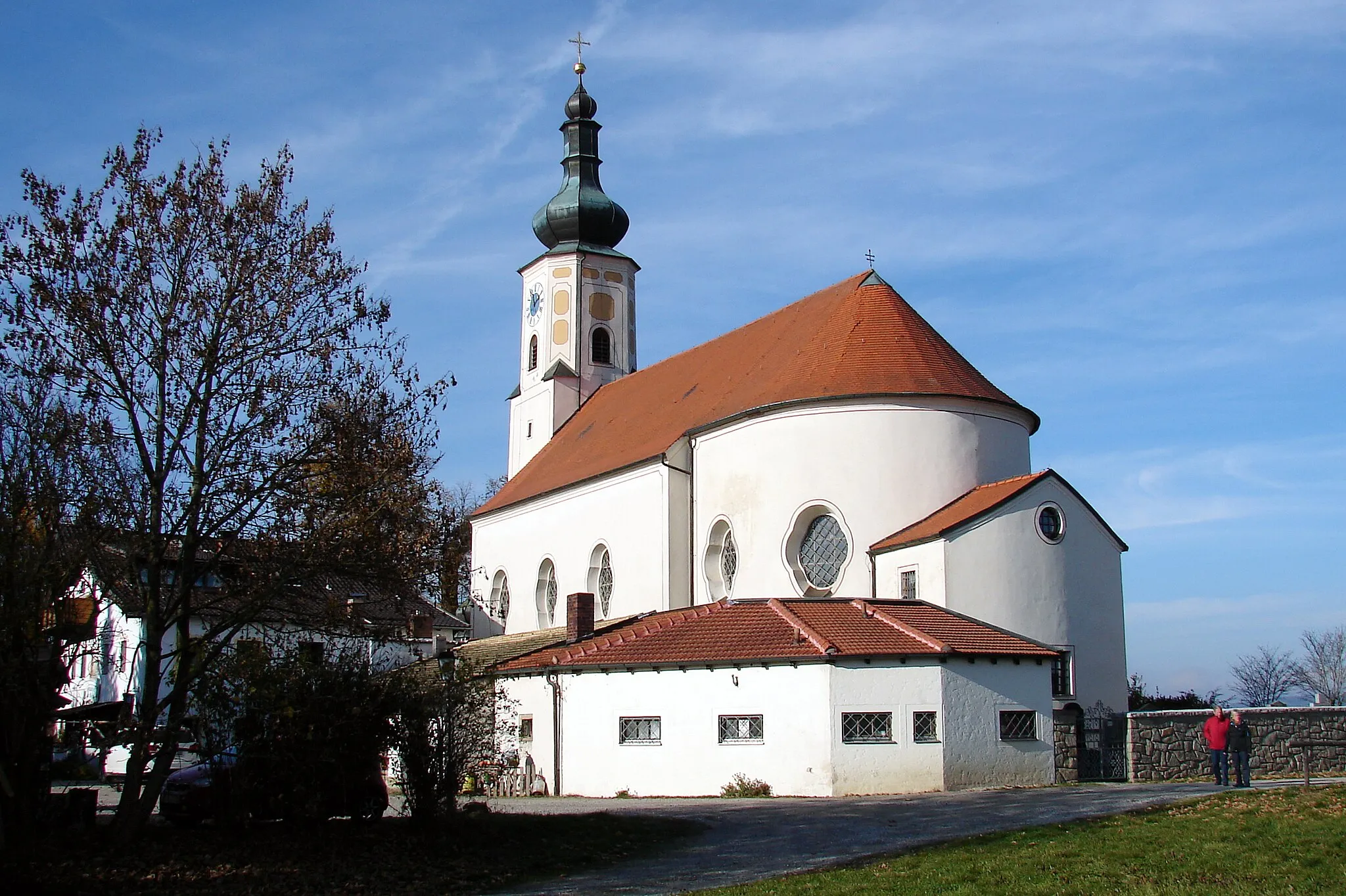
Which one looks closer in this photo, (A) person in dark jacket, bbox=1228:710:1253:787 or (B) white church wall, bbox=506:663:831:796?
(A) person in dark jacket, bbox=1228:710:1253:787

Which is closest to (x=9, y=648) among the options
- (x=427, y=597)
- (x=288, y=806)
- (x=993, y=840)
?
(x=288, y=806)

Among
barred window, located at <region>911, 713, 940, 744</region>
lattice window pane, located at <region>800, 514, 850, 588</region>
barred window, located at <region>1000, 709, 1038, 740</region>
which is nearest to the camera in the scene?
barred window, located at <region>911, 713, 940, 744</region>

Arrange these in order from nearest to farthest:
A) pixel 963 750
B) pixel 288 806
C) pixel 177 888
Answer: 1. pixel 177 888
2. pixel 288 806
3. pixel 963 750

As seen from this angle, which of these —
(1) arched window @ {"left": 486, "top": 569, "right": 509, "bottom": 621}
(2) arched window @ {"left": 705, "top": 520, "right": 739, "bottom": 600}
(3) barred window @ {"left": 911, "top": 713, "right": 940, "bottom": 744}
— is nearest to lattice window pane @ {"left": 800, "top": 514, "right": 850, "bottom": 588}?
(2) arched window @ {"left": 705, "top": 520, "right": 739, "bottom": 600}

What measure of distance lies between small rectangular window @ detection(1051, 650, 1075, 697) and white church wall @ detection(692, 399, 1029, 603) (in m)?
4.00

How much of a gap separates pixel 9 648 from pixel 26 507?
1388mm

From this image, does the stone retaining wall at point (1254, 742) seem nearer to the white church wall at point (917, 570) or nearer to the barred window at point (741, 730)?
the white church wall at point (917, 570)

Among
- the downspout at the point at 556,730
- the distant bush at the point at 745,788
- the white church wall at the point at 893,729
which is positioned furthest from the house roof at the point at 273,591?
the downspout at the point at 556,730

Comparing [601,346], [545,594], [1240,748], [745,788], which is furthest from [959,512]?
[601,346]

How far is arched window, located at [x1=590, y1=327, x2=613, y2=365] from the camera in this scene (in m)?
48.7

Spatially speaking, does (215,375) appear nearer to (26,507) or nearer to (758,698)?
(26,507)

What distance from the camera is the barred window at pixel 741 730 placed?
23.0 m

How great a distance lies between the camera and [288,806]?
14.2m

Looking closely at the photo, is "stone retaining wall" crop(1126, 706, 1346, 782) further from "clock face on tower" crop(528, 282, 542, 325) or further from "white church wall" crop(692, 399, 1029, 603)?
"clock face on tower" crop(528, 282, 542, 325)
